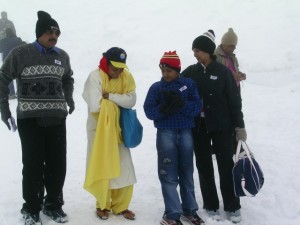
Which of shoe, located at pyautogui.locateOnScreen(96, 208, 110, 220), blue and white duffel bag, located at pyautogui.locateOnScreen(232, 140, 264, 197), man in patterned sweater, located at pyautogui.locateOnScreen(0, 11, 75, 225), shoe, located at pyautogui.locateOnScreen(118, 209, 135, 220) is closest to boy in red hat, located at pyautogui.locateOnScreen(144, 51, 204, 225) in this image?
shoe, located at pyautogui.locateOnScreen(118, 209, 135, 220)

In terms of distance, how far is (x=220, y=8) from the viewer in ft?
57.4

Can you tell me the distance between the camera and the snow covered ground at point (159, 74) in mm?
5051

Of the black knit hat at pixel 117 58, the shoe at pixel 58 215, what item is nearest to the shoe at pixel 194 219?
the shoe at pixel 58 215

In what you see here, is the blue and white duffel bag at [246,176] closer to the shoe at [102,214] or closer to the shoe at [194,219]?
the shoe at [194,219]

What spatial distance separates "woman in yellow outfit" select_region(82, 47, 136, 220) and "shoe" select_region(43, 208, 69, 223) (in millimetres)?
380

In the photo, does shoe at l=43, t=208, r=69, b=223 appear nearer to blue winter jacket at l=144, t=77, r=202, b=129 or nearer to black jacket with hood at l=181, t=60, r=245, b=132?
blue winter jacket at l=144, t=77, r=202, b=129

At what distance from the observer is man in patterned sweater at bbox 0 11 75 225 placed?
4168 millimetres

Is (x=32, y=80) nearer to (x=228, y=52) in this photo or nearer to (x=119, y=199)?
(x=119, y=199)

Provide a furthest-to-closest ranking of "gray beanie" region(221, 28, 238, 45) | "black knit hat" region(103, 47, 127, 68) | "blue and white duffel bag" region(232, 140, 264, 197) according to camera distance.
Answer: "gray beanie" region(221, 28, 238, 45), "blue and white duffel bag" region(232, 140, 264, 197), "black knit hat" region(103, 47, 127, 68)

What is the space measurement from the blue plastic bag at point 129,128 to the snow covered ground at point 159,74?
2.91 ft

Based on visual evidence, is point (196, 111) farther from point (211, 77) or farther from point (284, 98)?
point (284, 98)

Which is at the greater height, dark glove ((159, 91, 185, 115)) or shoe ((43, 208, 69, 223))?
dark glove ((159, 91, 185, 115))

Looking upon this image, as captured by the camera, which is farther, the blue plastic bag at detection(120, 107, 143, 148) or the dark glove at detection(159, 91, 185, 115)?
the blue plastic bag at detection(120, 107, 143, 148)

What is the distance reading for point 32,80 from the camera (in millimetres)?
4168
